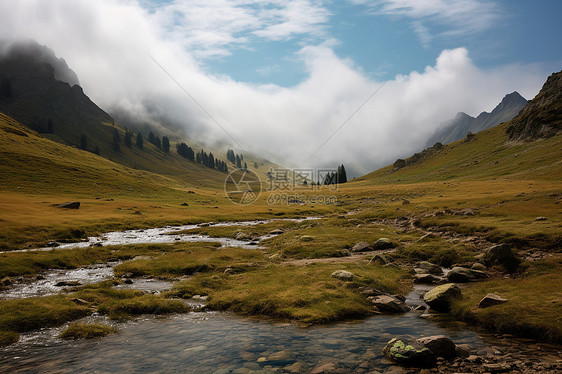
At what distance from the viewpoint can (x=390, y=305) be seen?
773 inches

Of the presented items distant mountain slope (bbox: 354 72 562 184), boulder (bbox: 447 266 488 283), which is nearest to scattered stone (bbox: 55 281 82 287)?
boulder (bbox: 447 266 488 283)

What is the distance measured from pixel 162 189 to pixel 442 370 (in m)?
166

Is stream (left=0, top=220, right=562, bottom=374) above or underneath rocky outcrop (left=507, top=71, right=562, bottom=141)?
underneath

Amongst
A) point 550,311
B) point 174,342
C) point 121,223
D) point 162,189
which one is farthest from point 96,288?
point 162,189

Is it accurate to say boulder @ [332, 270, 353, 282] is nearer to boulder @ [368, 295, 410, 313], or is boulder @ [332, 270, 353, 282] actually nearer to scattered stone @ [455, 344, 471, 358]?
boulder @ [368, 295, 410, 313]

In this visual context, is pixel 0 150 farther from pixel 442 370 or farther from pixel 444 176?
pixel 444 176

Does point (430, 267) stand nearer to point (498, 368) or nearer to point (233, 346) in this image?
point (498, 368)

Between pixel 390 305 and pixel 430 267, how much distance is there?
1049cm

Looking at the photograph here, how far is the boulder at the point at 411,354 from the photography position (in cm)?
1245

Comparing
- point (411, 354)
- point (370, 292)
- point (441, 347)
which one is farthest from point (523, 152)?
point (411, 354)

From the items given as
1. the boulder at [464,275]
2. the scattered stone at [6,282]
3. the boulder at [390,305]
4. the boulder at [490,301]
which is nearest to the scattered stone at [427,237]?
the boulder at [464,275]

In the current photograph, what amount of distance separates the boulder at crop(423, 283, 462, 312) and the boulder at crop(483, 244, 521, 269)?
25.7 feet

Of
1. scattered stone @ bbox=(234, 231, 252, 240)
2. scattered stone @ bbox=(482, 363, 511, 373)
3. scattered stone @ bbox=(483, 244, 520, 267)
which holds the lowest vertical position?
scattered stone @ bbox=(234, 231, 252, 240)

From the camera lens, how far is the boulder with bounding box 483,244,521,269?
2405 centimetres
